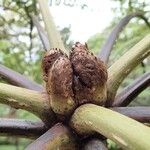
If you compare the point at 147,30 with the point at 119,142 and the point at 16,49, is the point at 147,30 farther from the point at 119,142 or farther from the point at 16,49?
the point at 119,142

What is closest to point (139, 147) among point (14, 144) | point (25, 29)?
point (14, 144)

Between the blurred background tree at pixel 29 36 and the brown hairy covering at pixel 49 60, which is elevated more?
the brown hairy covering at pixel 49 60

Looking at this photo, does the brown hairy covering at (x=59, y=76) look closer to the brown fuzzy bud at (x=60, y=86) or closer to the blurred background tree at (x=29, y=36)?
the brown fuzzy bud at (x=60, y=86)

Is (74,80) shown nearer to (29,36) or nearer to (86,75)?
(86,75)

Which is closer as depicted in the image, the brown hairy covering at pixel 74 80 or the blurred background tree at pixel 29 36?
the brown hairy covering at pixel 74 80

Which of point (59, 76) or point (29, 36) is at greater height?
point (59, 76)

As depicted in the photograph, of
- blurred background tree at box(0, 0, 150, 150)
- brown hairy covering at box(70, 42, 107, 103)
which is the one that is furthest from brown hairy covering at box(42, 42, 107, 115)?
blurred background tree at box(0, 0, 150, 150)

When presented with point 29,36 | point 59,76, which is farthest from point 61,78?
point 29,36

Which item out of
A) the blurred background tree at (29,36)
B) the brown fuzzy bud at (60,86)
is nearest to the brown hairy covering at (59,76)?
the brown fuzzy bud at (60,86)
